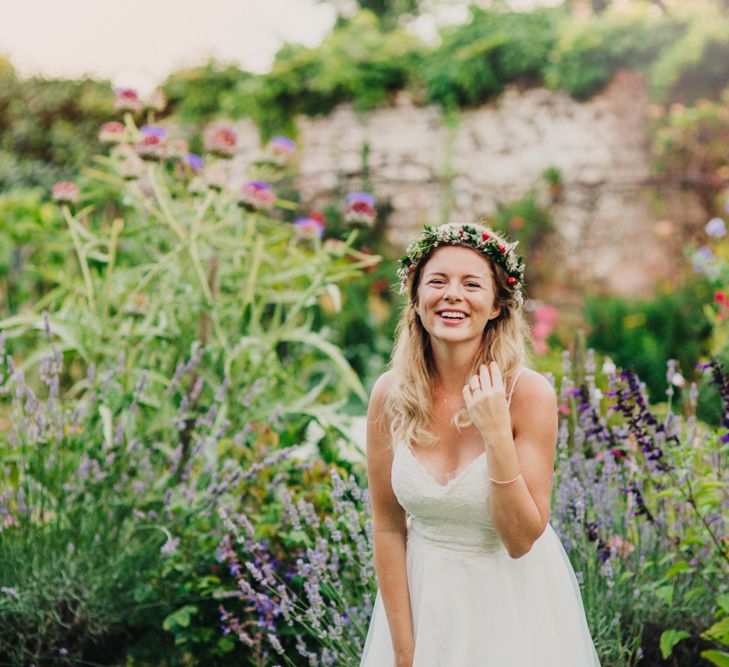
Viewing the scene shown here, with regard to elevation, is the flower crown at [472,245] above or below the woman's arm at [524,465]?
above

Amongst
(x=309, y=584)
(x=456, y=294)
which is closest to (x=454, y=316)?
(x=456, y=294)

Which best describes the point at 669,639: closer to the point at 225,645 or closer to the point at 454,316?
the point at 454,316

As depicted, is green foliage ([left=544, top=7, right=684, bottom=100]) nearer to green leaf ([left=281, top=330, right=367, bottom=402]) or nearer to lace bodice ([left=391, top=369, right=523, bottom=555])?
green leaf ([left=281, top=330, right=367, bottom=402])

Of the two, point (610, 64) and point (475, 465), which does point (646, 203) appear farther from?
point (475, 465)

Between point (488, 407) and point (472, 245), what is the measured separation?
40cm

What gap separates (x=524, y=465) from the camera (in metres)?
1.76

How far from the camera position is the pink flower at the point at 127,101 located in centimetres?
400

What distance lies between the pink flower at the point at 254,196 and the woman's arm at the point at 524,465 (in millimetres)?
1976

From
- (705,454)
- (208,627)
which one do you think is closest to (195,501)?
(208,627)

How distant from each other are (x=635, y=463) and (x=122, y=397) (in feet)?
5.73

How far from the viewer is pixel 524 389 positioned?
1846 millimetres

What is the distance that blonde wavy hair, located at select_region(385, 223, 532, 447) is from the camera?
1.91 m

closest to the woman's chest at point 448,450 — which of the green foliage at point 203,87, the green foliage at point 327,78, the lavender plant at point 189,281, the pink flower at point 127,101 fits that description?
the lavender plant at point 189,281

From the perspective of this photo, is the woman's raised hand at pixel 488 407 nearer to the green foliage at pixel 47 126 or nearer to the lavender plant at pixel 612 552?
the lavender plant at pixel 612 552
